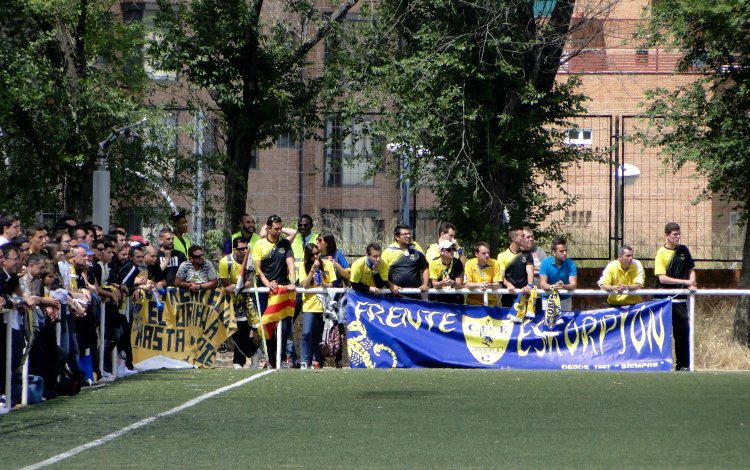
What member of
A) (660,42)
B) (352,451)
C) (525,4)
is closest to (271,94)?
(525,4)

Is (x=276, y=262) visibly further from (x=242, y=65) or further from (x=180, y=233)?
(x=242, y=65)

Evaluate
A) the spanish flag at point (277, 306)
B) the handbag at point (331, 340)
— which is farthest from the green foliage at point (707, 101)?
the spanish flag at point (277, 306)

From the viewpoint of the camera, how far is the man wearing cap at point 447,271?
18.1 m

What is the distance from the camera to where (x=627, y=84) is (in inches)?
1458

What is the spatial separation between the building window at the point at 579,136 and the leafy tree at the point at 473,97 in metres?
0.20

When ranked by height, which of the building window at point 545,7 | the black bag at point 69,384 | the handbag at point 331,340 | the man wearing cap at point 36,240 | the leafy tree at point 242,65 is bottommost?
the black bag at point 69,384

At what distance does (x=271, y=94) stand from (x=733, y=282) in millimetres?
8652

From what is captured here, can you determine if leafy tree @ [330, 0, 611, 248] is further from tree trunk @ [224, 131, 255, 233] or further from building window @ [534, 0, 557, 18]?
tree trunk @ [224, 131, 255, 233]

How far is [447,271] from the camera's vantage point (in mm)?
18312

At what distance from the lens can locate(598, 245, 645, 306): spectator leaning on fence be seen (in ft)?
58.9

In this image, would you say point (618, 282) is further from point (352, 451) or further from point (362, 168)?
point (362, 168)

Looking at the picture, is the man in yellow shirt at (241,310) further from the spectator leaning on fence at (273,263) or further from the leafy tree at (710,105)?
the leafy tree at (710,105)

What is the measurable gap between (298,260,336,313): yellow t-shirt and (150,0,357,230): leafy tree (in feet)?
15.7

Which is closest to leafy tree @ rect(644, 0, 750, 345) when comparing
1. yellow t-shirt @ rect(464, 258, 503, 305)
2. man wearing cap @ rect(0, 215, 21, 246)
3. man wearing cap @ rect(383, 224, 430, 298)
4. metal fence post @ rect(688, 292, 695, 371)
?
metal fence post @ rect(688, 292, 695, 371)
